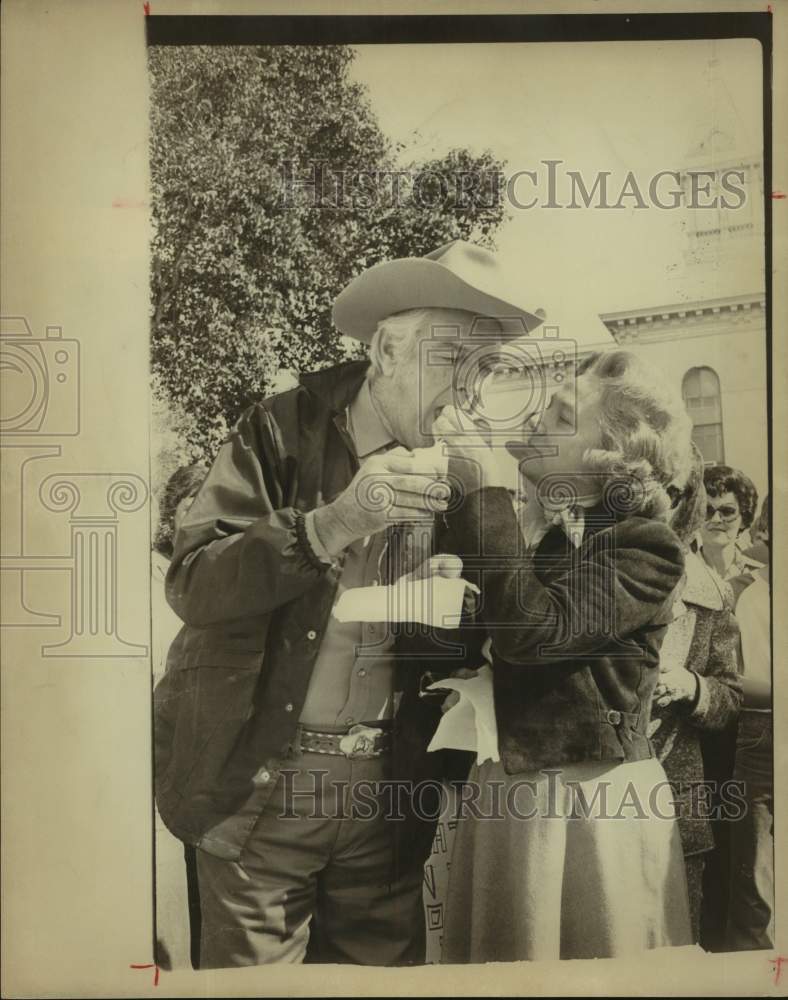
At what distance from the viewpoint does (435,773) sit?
2711mm

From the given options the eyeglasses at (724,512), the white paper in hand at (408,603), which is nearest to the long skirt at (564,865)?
the white paper in hand at (408,603)

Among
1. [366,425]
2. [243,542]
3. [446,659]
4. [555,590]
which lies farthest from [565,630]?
[243,542]

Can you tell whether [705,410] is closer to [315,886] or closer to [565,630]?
[565,630]

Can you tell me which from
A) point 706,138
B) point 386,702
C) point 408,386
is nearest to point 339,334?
point 408,386

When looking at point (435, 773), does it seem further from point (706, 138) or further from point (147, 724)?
point (706, 138)

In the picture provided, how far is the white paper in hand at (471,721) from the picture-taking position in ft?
8.80

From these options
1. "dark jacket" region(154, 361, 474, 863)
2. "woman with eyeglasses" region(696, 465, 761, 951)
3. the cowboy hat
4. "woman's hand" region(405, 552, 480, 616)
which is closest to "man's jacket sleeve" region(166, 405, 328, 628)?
"dark jacket" region(154, 361, 474, 863)

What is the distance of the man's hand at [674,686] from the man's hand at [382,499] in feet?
2.59

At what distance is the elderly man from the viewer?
8.76 ft

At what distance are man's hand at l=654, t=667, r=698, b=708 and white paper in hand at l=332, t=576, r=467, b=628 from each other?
23.9 inches

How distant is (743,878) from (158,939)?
1675mm

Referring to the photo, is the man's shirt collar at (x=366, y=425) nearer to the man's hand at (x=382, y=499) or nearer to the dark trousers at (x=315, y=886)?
the man's hand at (x=382, y=499)

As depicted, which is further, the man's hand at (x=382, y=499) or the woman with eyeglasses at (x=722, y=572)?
the woman with eyeglasses at (x=722, y=572)

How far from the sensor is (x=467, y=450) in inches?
107
